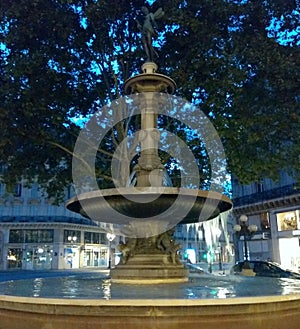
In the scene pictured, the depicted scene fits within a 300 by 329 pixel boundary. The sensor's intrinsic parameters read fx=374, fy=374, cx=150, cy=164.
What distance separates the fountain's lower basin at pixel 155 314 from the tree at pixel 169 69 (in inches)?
301

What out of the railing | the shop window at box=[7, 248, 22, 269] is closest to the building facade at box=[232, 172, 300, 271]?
the railing

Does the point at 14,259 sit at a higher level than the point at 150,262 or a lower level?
lower

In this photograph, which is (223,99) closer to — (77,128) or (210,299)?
(77,128)

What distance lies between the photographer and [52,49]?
39.4 feet

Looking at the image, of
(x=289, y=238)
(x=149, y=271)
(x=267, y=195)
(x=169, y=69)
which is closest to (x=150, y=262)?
(x=149, y=271)

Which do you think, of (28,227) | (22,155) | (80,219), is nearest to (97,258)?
(80,219)

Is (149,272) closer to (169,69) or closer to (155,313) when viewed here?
(155,313)

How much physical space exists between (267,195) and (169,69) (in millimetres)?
23847

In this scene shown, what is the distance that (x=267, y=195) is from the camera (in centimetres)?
3306

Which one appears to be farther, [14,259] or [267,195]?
[14,259]

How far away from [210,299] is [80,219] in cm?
4448

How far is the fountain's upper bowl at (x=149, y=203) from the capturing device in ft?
20.6

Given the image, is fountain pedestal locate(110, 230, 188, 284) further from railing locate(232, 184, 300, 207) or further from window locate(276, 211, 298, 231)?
window locate(276, 211, 298, 231)

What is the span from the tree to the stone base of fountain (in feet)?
17.1
